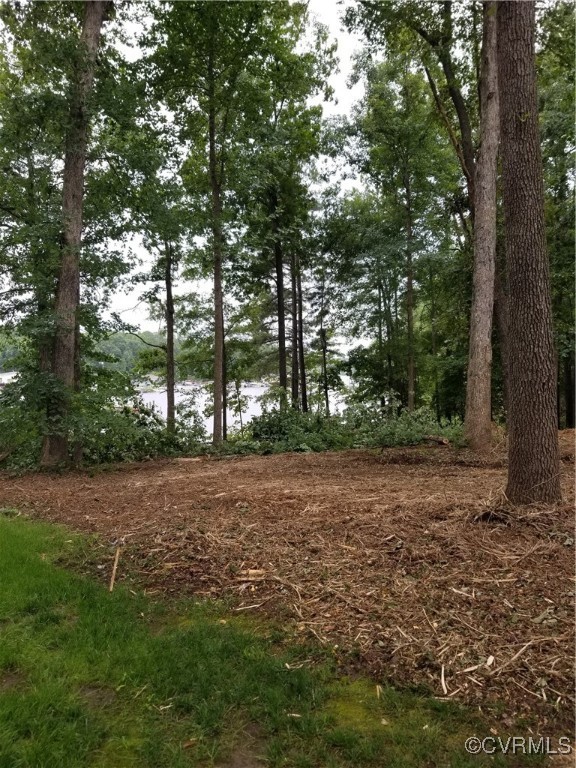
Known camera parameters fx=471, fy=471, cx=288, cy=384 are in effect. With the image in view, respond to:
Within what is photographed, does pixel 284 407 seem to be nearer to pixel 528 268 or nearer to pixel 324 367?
pixel 324 367

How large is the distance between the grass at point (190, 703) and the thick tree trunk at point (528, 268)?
2.23 metres

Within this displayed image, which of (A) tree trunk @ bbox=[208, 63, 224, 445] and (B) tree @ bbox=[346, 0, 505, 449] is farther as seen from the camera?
(A) tree trunk @ bbox=[208, 63, 224, 445]

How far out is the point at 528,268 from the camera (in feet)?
11.8

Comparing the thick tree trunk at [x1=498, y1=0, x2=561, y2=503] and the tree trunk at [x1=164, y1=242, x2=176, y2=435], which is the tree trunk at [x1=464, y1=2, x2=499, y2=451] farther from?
the tree trunk at [x1=164, y1=242, x2=176, y2=435]

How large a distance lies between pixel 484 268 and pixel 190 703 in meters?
7.80

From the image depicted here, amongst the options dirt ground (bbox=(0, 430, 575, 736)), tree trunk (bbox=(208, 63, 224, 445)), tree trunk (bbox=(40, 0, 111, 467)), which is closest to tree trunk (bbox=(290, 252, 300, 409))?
tree trunk (bbox=(208, 63, 224, 445))

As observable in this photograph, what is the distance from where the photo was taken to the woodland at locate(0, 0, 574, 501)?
6348 millimetres

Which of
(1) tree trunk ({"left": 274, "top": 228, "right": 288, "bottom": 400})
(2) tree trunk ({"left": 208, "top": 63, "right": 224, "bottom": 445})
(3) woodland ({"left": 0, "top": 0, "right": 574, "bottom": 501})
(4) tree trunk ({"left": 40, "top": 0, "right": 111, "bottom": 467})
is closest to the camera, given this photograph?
(3) woodland ({"left": 0, "top": 0, "right": 574, "bottom": 501})

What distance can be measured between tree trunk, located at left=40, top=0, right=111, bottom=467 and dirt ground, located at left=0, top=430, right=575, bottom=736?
231 cm

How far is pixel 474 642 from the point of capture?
7.32ft

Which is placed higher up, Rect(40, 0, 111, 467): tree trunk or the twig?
Rect(40, 0, 111, 467): tree trunk

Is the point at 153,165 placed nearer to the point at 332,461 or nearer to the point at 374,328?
the point at 332,461

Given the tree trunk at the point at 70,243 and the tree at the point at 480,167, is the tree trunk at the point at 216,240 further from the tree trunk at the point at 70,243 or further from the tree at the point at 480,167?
the tree at the point at 480,167

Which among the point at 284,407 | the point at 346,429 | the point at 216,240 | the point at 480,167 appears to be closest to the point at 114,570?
the point at 480,167
